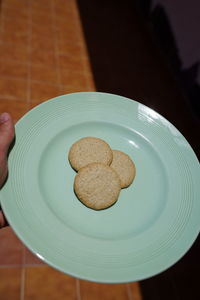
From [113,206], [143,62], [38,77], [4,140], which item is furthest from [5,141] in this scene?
[143,62]

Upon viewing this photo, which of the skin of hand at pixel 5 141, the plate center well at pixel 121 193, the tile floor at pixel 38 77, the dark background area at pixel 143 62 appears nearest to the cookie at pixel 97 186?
the plate center well at pixel 121 193

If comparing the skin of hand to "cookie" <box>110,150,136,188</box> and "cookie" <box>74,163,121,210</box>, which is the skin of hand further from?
"cookie" <box>110,150,136,188</box>

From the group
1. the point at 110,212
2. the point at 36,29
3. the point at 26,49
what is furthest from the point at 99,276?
the point at 36,29

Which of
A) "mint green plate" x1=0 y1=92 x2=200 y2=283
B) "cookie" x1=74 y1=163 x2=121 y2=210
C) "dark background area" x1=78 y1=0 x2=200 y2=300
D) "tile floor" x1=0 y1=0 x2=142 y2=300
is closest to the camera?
"mint green plate" x1=0 y1=92 x2=200 y2=283

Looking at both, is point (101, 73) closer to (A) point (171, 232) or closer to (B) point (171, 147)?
(B) point (171, 147)

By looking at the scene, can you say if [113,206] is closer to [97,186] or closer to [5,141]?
[97,186]

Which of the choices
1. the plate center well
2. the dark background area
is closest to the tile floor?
the dark background area
